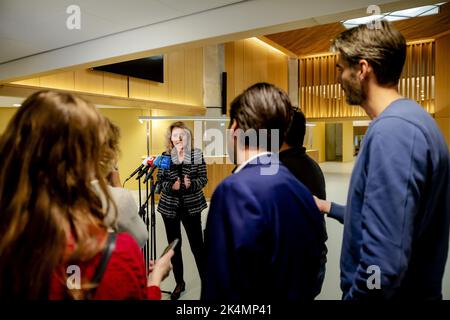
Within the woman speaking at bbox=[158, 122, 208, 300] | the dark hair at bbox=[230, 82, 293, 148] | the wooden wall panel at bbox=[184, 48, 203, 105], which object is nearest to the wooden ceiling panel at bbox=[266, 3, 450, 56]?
the wooden wall panel at bbox=[184, 48, 203, 105]

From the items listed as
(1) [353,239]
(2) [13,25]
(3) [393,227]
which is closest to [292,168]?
(1) [353,239]

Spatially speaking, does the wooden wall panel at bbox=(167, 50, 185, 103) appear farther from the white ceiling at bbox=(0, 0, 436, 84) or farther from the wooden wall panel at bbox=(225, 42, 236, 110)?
the white ceiling at bbox=(0, 0, 436, 84)

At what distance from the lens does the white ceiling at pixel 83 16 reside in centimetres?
257

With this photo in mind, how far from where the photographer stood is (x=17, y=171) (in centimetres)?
74

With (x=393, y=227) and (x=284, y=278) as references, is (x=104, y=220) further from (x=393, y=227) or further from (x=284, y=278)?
(x=393, y=227)

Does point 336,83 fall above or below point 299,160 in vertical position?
above

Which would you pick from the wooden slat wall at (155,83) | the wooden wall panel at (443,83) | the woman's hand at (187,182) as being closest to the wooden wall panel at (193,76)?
the wooden slat wall at (155,83)

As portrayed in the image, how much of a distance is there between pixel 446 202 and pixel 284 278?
0.52 metres

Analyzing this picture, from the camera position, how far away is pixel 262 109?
101 centimetres

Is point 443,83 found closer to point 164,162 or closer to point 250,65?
point 250,65

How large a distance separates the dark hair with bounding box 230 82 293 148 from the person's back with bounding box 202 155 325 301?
14cm

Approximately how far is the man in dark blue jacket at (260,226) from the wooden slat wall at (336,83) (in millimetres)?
11838

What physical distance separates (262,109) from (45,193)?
2.11 ft

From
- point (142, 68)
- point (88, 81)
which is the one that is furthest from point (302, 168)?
point (142, 68)
